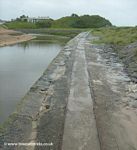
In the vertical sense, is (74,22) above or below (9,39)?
above

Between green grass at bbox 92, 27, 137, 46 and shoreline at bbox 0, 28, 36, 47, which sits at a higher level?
green grass at bbox 92, 27, 137, 46

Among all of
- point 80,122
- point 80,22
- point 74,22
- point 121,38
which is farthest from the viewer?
point 80,22

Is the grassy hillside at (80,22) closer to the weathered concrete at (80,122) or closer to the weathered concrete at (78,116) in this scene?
the weathered concrete at (78,116)

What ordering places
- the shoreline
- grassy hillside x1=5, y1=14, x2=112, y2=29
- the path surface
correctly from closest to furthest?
the path surface, the shoreline, grassy hillside x1=5, y1=14, x2=112, y2=29

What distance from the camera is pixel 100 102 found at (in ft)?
26.7

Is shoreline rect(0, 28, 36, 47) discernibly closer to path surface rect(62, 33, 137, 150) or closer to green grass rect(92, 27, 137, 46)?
green grass rect(92, 27, 137, 46)

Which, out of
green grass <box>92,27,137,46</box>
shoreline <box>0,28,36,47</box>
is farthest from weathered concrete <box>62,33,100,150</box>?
shoreline <box>0,28,36,47</box>

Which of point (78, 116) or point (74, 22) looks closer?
point (78, 116)

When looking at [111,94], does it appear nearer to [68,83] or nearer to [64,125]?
[68,83]

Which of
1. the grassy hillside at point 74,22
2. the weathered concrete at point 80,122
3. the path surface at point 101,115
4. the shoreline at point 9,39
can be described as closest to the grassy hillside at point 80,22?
the grassy hillside at point 74,22

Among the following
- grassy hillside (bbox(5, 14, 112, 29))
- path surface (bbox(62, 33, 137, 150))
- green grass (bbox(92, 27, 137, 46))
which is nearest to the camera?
path surface (bbox(62, 33, 137, 150))

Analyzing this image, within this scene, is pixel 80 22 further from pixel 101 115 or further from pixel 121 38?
pixel 101 115

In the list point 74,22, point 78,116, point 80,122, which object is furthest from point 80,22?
point 80,122

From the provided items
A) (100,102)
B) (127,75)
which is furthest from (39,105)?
(127,75)
